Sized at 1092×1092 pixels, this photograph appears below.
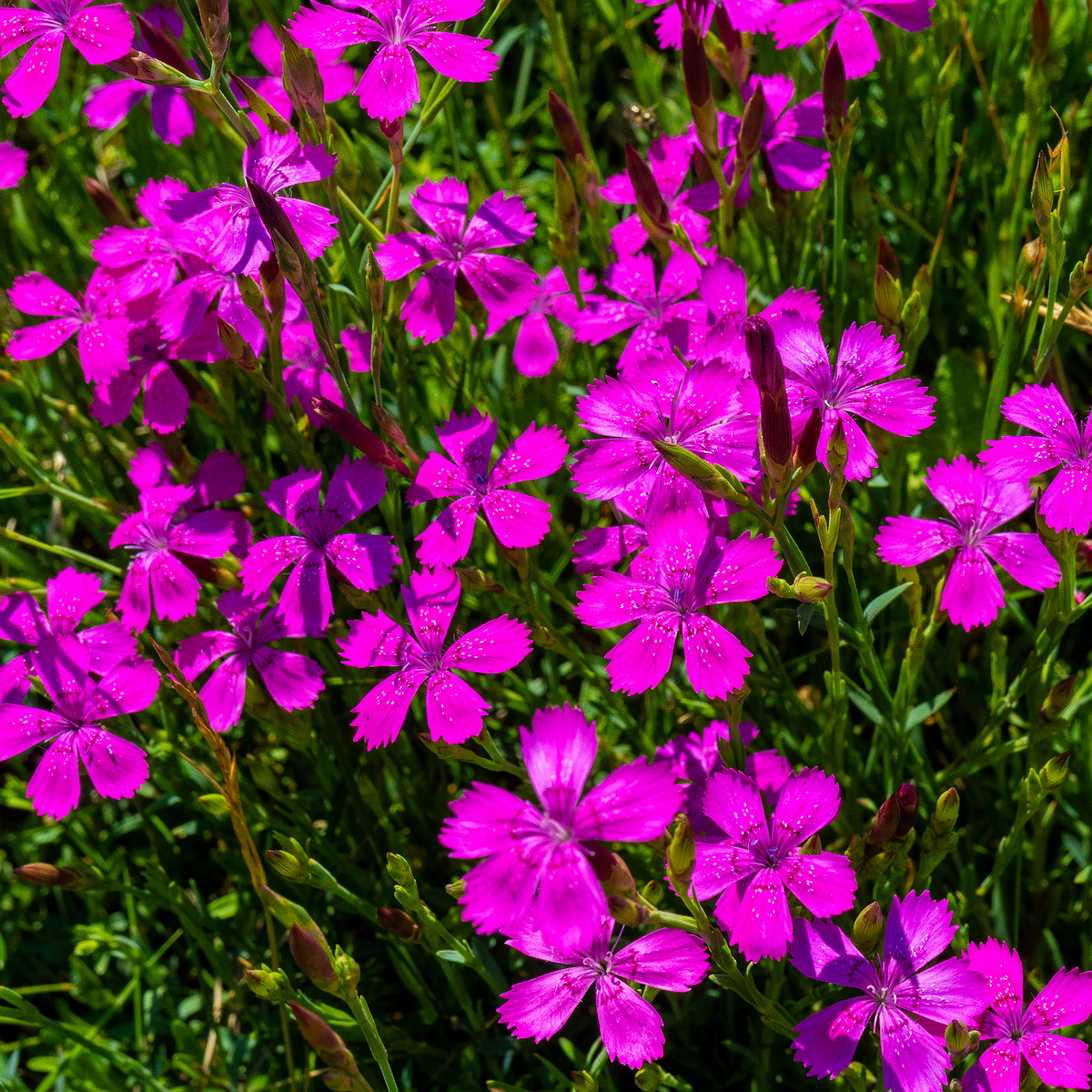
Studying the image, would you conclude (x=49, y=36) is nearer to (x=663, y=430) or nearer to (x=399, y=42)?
(x=399, y=42)

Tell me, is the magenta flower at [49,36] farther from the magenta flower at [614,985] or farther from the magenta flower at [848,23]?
the magenta flower at [614,985]

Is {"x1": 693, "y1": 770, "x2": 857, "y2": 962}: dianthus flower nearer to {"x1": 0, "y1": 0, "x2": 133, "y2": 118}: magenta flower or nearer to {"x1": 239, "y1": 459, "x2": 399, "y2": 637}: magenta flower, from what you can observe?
{"x1": 239, "y1": 459, "x2": 399, "y2": 637}: magenta flower

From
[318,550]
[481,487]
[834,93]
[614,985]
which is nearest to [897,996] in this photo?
[614,985]

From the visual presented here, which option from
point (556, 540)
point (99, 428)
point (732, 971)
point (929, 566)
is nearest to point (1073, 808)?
point (929, 566)

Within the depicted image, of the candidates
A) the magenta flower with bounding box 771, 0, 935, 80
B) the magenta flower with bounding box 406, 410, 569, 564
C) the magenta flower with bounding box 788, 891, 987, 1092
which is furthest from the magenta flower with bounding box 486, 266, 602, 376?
the magenta flower with bounding box 788, 891, 987, 1092

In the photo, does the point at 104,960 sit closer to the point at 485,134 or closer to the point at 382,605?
the point at 382,605

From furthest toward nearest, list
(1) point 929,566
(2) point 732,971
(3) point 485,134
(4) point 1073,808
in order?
1. (3) point 485,134
2. (1) point 929,566
3. (4) point 1073,808
4. (2) point 732,971

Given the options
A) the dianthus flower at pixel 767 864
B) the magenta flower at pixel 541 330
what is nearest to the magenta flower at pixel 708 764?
the dianthus flower at pixel 767 864
